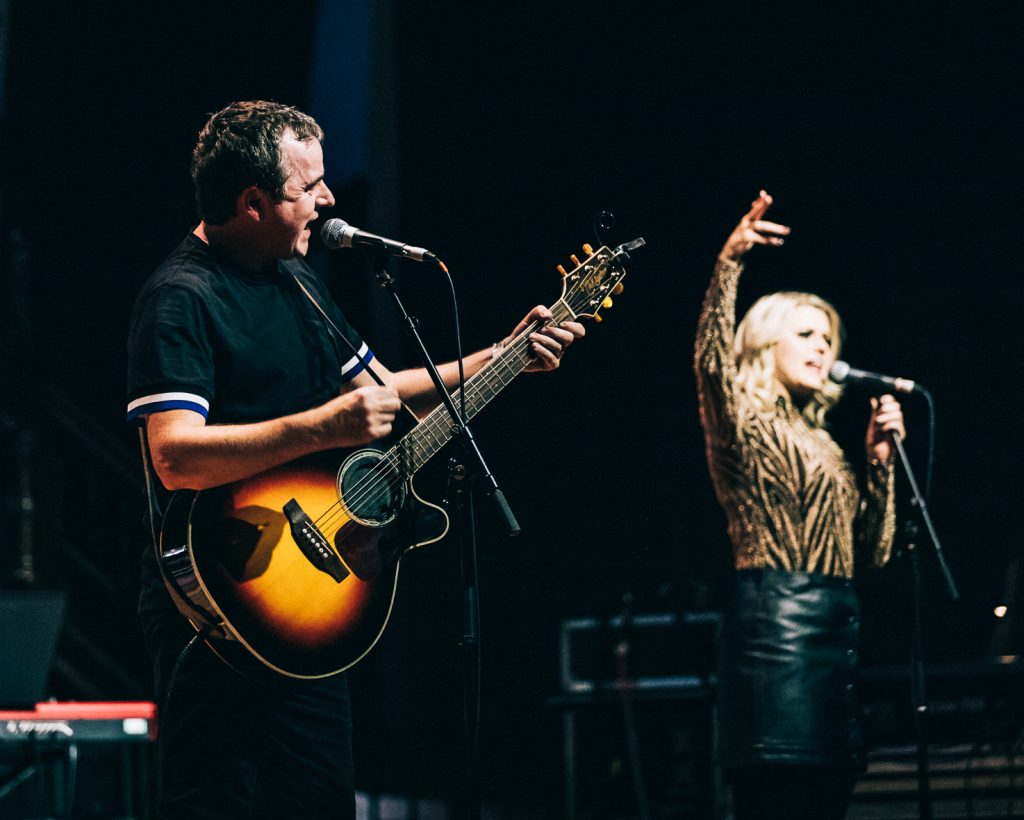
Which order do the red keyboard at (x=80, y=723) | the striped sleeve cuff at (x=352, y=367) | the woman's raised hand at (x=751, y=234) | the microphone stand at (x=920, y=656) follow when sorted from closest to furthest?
the striped sleeve cuff at (x=352, y=367), the microphone stand at (x=920, y=656), the woman's raised hand at (x=751, y=234), the red keyboard at (x=80, y=723)

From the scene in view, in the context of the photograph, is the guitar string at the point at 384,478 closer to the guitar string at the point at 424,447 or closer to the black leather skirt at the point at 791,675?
the guitar string at the point at 424,447

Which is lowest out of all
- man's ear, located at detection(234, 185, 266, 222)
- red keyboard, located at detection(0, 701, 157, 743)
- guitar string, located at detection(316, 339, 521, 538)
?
red keyboard, located at detection(0, 701, 157, 743)

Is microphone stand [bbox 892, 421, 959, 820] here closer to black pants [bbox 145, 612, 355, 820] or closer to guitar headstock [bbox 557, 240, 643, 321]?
guitar headstock [bbox 557, 240, 643, 321]

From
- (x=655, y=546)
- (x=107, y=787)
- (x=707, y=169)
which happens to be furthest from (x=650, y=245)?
(x=107, y=787)

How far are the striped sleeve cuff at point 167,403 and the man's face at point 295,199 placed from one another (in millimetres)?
391

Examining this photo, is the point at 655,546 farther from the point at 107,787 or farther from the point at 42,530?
the point at 42,530

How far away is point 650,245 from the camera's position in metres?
5.48

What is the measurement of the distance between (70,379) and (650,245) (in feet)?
13.2

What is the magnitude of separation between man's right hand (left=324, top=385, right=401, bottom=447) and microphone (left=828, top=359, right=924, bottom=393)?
1749 mm

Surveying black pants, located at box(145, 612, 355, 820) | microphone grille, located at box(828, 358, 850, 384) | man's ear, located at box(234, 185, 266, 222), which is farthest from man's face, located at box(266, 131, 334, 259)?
microphone grille, located at box(828, 358, 850, 384)

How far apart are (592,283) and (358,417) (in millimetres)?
786

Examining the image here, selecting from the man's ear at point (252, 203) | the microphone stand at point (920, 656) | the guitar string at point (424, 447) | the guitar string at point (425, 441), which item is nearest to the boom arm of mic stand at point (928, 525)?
the microphone stand at point (920, 656)

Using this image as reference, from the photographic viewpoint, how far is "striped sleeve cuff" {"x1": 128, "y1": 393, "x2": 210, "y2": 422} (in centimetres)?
229

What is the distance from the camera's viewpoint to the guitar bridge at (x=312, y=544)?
243cm
